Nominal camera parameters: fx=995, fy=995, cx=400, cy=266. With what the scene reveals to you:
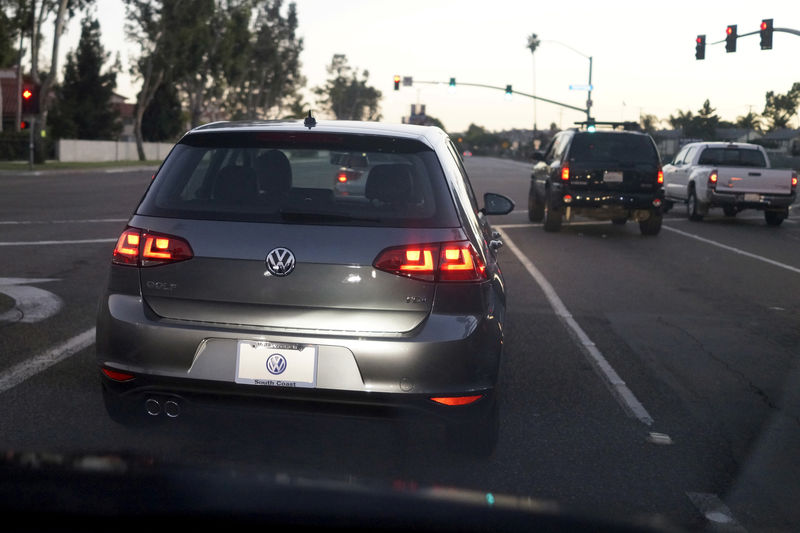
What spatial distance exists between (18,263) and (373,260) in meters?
8.71

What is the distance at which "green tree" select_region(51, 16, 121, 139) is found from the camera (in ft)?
230

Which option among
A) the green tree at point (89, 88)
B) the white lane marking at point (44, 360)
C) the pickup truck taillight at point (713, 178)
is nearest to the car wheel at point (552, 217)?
the pickup truck taillight at point (713, 178)

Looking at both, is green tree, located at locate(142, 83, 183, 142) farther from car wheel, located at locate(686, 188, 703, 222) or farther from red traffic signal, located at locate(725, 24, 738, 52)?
car wheel, located at locate(686, 188, 703, 222)

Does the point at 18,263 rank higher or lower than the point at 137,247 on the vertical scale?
lower

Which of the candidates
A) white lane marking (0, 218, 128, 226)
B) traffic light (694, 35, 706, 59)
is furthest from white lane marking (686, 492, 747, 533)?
traffic light (694, 35, 706, 59)

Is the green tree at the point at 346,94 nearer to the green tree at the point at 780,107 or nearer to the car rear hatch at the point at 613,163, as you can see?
the green tree at the point at 780,107

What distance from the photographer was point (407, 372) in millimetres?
4145

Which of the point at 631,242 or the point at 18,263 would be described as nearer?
the point at 18,263

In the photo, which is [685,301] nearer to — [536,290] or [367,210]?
[536,290]

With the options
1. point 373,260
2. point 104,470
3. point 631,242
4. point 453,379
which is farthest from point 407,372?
point 631,242

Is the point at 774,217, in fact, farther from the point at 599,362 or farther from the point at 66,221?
the point at 599,362

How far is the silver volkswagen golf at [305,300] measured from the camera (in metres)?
4.13

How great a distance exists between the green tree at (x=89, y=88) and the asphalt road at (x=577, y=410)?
201 ft

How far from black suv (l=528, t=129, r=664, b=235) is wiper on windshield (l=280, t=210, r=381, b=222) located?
556 inches
